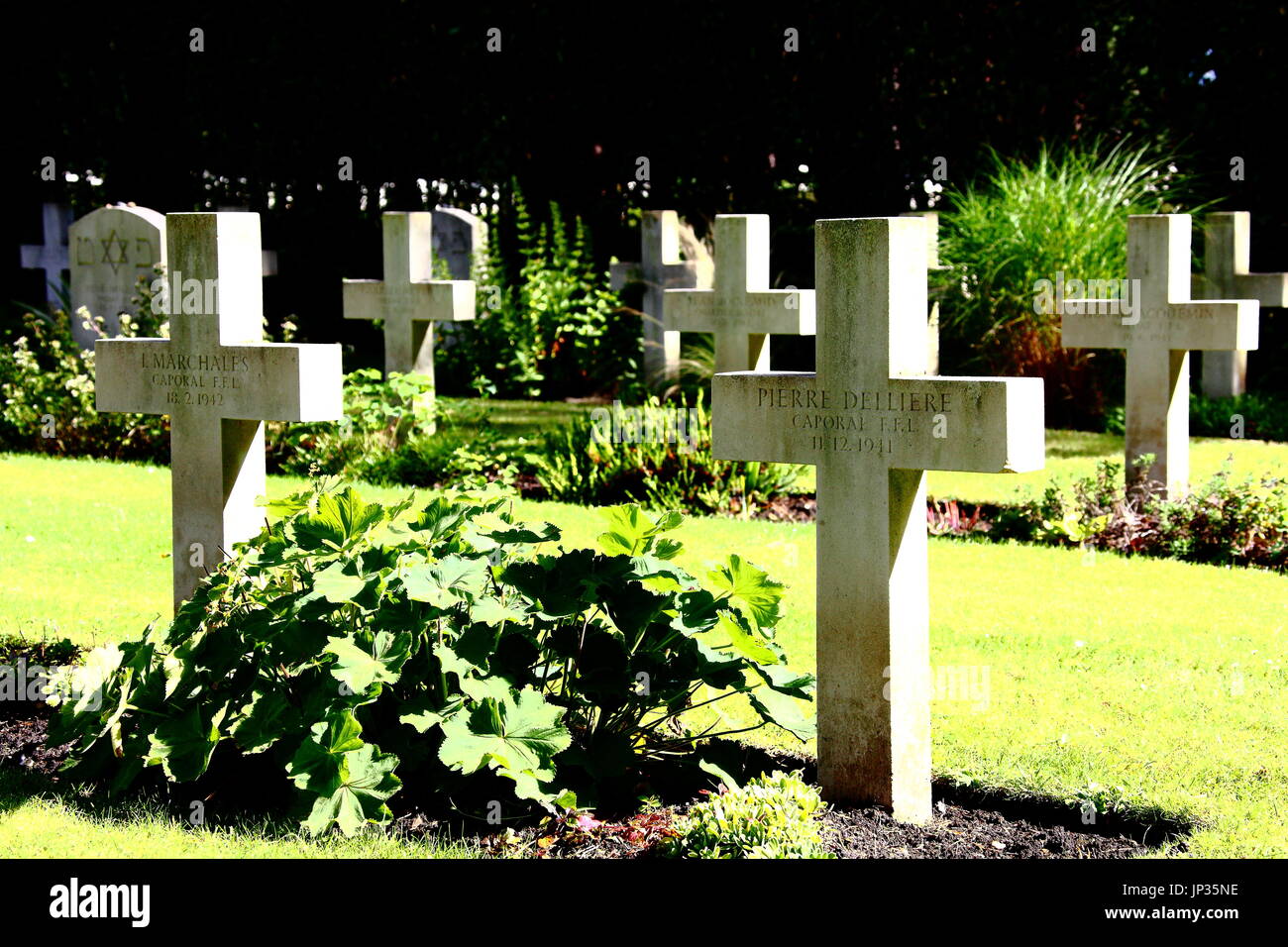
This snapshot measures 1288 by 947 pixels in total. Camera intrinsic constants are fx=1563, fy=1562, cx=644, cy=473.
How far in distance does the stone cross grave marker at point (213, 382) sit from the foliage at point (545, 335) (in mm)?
10379

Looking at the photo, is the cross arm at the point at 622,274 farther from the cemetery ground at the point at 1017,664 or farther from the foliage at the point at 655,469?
the cemetery ground at the point at 1017,664

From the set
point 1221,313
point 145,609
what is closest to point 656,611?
point 145,609

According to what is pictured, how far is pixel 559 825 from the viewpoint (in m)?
4.56

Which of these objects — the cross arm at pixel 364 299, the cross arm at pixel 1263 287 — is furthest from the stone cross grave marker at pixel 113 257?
the cross arm at pixel 1263 287

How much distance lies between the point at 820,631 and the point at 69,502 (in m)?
6.53

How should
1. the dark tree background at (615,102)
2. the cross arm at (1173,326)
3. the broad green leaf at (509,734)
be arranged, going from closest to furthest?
the broad green leaf at (509,734) < the cross arm at (1173,326) < the dark tree background at (615,102)

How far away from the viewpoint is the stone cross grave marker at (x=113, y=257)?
43.7ft

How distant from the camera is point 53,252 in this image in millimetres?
15906

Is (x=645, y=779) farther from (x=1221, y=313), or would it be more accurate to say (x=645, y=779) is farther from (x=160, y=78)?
(x=160, y=78)

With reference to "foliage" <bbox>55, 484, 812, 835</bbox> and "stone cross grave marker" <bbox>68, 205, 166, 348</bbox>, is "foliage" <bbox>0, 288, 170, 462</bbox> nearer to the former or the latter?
"stone cross grave marker" <bbox>68, 205, 166, 348</bbox>

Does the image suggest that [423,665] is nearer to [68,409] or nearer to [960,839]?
[960,839]
